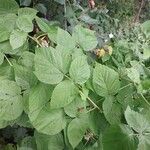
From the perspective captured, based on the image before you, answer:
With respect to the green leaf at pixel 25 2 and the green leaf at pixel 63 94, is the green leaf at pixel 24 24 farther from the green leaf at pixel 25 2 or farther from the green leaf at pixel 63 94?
the green leaf at pixel 25 2

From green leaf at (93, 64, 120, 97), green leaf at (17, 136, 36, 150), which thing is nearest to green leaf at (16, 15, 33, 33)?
green leaf at (93, 64, 120, 97)

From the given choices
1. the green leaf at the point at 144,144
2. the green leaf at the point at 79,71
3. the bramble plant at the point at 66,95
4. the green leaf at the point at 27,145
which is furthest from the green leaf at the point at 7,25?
the green leaf at the point at 144,144

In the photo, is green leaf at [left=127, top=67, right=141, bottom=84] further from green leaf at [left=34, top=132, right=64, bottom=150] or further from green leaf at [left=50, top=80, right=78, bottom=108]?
green leaf at [left=34, top=132, right=64, bottom=150]

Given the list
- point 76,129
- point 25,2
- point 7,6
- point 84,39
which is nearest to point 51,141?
point 76,129

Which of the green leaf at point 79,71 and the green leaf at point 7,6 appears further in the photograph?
the green leaf at point 7,6

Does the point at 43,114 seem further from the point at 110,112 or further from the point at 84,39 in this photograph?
the point at 84,39
